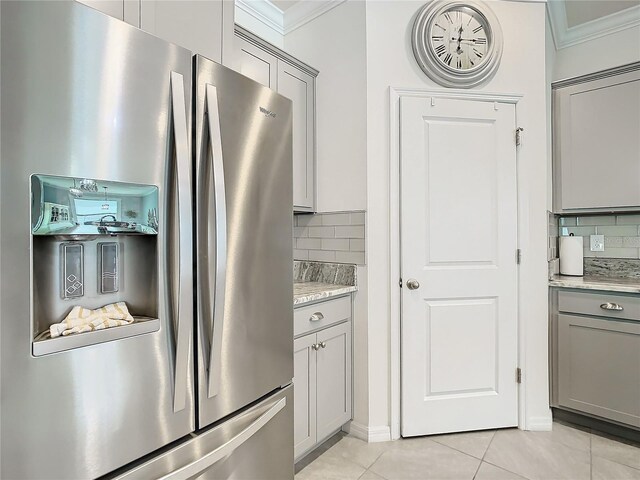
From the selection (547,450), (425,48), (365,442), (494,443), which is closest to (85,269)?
(365,442)

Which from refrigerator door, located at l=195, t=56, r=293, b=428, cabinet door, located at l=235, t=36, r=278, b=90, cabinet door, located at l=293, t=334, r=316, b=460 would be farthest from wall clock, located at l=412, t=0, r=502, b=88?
cabinet door, located at l=293, t=334, r=316, b=460

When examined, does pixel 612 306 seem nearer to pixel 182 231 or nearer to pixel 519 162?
pixel 519 162

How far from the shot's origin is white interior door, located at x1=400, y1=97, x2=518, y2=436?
2.24 metres

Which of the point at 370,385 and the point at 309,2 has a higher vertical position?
the point at 309,2

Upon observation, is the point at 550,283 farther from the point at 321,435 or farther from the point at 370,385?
the point at 321,435

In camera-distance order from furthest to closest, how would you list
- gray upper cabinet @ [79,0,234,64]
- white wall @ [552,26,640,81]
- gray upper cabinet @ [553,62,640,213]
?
white wall @ [552,26,640,81] → gray upper cabinet @ [553,62,640,213] → gray upper cabinet @ [79,0,234,64]

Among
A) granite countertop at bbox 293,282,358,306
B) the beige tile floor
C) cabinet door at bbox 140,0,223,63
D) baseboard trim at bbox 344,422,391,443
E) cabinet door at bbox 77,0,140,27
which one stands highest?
cabinet door at bbox 140,0,223,63

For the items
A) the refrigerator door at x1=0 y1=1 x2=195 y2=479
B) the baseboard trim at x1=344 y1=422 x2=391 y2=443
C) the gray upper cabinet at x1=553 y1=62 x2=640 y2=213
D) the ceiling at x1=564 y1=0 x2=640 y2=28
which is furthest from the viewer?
the ceiling at x1=564 y1=0 x2=640 y2=28

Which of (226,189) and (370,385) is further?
(370,385)

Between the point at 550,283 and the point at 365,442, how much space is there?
5.18 ft

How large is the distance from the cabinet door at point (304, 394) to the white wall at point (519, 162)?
454 mm

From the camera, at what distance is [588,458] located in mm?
2027

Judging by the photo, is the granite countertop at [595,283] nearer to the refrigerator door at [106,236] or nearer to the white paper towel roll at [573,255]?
the white paper towel roll at [573,255]

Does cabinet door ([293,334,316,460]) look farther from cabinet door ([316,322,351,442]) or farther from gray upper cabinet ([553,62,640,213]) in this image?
gray upper cabinet ([553,62,640,213])
